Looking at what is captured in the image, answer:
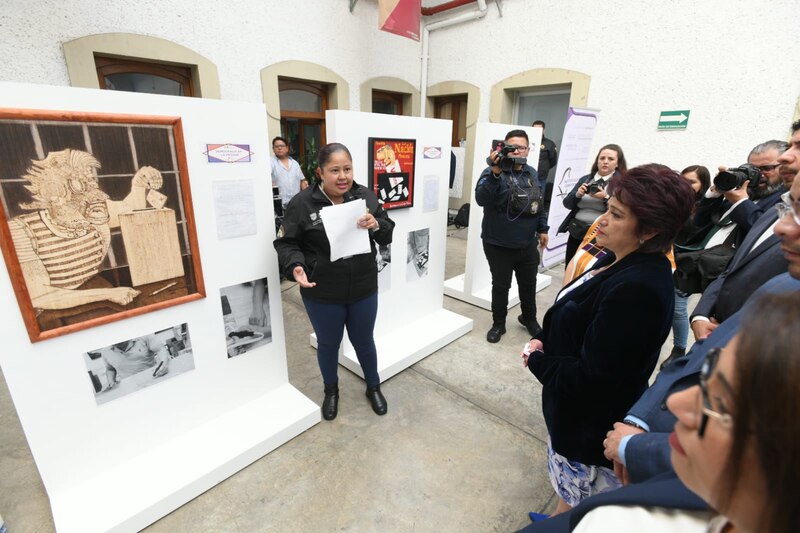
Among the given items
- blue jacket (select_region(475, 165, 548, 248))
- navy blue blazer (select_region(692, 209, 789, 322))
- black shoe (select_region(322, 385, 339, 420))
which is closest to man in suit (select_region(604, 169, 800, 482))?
navy blue blazer (select_region(692, 209, 789, 322))

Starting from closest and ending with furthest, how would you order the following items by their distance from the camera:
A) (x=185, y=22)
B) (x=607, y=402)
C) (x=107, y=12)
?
(x=607, y=402) → (x=107, y=12) → (x=185, y=22)

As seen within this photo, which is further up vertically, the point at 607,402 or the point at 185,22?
the point at 185,22

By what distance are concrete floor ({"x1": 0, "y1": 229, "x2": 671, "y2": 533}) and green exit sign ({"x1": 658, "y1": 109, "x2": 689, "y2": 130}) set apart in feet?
15.0

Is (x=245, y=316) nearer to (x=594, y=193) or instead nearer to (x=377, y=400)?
(x=377, y=400)

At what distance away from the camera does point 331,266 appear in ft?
6.99

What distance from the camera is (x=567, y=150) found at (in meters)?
4.70

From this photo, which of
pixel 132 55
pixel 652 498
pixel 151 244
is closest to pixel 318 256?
pixel 151 244

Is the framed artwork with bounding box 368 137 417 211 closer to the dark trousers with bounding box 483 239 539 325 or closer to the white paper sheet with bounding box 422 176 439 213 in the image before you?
the white paper sheet with bounding box 422 176 439 213

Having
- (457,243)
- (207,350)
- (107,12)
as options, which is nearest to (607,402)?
(207,350)

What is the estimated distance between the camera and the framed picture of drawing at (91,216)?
4.64ft

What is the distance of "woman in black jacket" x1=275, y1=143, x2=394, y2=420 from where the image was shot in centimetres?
205

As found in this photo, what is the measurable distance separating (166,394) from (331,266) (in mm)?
1071

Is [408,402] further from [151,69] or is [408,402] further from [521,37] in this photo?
[521,37]

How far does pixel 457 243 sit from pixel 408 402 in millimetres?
4149
